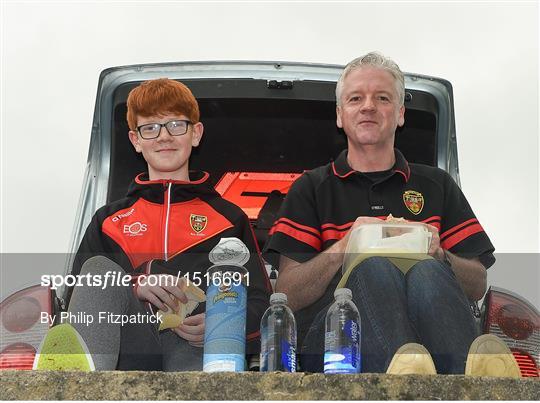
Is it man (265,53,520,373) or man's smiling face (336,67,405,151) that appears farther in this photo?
man's smiling face (336,67,405,151)

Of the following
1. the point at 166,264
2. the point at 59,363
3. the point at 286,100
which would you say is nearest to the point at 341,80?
the point at 286,100

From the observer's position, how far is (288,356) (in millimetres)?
3562

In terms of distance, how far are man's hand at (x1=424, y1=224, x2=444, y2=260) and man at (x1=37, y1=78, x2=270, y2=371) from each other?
0.65 m

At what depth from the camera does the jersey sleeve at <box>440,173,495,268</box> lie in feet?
13.6

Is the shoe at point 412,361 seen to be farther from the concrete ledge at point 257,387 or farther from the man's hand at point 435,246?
the man's hand at point 435,246

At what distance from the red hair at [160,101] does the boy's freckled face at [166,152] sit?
0.09 feet

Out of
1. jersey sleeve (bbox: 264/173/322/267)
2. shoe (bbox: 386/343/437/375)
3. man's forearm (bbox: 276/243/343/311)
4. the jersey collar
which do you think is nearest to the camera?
shoe (bbox: 386/343/437/375)

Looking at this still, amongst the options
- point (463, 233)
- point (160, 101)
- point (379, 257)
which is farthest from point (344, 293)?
point (160, 101)

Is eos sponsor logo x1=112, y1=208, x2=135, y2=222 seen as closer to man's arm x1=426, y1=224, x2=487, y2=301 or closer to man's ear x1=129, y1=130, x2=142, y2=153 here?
man's ear x1=129, y1=130, x2=142, y2=153

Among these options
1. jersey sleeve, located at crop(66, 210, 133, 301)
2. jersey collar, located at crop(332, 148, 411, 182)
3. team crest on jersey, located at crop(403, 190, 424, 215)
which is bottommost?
jersey sleeve, located at crop(66, 210, 133, 301)

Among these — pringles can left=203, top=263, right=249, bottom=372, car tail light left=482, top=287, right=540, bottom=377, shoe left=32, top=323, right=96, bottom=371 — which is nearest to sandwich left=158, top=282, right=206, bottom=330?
pringles can left=203, top=263, right=249, bottom=372

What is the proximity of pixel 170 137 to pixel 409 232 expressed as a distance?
120 cm

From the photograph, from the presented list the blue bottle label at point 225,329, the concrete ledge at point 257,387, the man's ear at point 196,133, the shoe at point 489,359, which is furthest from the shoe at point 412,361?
the man's ear at point 196,133

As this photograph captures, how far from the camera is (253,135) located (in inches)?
201
